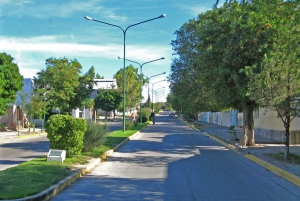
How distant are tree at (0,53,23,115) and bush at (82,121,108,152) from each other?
14.5 meters

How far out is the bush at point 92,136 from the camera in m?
15.6

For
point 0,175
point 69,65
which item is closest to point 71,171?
point 0,175

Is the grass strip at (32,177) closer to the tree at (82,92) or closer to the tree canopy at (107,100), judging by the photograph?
the tree at (82,92)

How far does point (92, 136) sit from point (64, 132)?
8.69 ft

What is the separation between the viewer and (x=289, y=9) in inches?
413

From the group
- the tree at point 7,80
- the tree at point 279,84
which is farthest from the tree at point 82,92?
the tree at point 279,84

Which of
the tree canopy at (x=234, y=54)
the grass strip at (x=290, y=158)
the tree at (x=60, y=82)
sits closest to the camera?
the grass strip at (x=290, y=158)

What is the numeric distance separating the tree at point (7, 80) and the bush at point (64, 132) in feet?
54.1

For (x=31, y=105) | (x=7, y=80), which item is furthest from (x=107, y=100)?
(x=7, y=80)

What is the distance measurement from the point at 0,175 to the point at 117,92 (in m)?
65.9

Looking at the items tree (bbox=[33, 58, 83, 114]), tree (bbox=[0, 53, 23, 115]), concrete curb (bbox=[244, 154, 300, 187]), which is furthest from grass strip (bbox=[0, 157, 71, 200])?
tree (bbox=[33, 58, 83, 114])

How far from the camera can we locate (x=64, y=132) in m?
13.2

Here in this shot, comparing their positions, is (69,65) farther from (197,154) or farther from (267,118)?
(197,154)

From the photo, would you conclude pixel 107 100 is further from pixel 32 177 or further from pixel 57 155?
pixel 32 177
